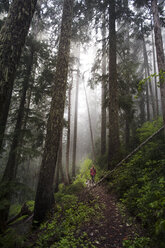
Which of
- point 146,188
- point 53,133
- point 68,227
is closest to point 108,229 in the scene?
point 68,227

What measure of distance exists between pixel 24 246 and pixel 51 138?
3.24 m

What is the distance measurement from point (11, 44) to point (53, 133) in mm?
3297

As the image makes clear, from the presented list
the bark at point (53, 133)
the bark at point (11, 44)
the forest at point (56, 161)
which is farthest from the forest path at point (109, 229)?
the bark at point (11, 44)

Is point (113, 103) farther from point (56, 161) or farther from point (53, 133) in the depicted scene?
point (56, 161)

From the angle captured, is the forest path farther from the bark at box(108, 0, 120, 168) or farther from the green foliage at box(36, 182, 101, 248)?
the bark at box(108, 0, 120, 168)

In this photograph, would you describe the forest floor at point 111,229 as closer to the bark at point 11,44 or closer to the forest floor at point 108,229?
the forest floor at point 108,229

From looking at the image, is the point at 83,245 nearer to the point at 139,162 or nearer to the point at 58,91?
the point at 139,162

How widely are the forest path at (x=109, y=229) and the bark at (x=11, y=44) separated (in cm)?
324

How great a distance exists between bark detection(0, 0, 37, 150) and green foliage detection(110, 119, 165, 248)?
3584 millimetres

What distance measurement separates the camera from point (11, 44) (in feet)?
10.5

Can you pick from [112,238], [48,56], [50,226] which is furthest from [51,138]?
[48,56]

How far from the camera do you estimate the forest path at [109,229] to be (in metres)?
3.19

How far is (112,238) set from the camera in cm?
331

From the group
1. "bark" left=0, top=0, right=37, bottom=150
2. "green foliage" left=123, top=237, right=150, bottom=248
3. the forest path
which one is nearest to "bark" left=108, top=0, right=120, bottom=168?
the forest path
